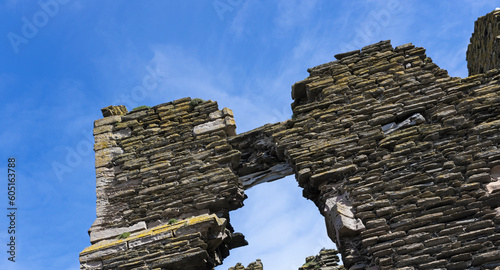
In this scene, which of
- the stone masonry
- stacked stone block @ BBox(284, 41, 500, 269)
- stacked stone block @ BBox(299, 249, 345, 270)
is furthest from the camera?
stacked stone block @ BBox(299, 249, 345, 270)

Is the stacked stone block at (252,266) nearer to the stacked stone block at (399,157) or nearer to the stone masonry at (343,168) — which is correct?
the stone masonry at (343,168)

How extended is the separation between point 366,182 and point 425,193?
0.66m

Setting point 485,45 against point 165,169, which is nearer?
point 165,169

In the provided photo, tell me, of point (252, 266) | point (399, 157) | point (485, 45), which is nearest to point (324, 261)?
point (252, 266)

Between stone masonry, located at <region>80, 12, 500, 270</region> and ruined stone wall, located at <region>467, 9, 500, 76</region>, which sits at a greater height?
ruined stone wall, located at <region>467, 9, 500, 76</region>

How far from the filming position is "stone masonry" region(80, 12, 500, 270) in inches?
241

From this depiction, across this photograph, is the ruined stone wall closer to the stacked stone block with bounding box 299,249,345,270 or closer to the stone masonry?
the stone masonry

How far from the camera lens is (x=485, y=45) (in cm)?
1070

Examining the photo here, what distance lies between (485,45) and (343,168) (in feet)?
17.4

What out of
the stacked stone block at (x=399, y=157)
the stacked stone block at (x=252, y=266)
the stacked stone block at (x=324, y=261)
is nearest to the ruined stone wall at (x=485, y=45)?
the stacked stone block at (x=399, y=157)

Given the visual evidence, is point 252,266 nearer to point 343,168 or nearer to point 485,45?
point 343,168

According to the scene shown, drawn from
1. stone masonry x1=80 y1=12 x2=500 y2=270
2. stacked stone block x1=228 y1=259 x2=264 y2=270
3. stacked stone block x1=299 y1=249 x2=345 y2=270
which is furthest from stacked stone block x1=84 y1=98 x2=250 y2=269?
stacked stone block x1=228 y1=259 x2=264 y2=270

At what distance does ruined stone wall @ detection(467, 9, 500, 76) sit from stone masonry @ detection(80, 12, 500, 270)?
2828 mm

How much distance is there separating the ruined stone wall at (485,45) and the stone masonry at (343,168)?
9.28ft
